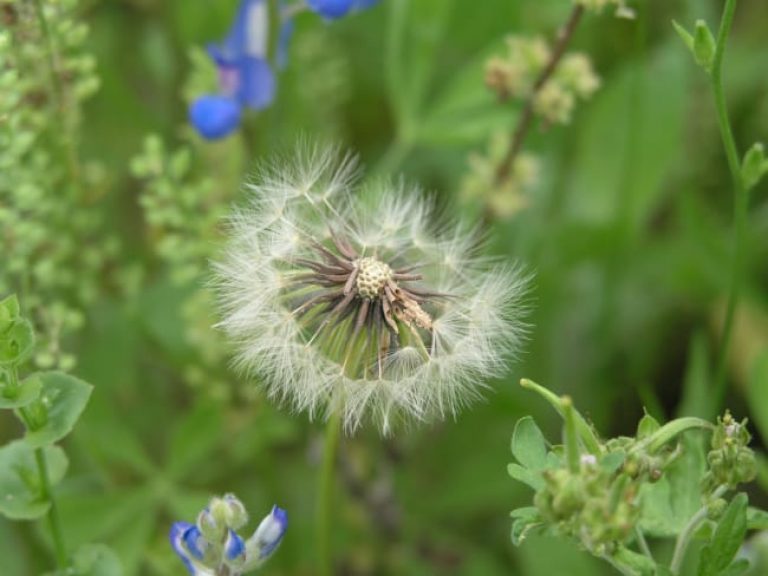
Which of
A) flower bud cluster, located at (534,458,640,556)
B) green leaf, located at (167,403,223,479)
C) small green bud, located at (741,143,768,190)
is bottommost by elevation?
green leaf, located at (167,403,223,479)

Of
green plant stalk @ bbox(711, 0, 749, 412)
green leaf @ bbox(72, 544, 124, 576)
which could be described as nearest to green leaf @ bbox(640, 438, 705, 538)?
green plant stalk @ bbox(711, 0, 749, 412)

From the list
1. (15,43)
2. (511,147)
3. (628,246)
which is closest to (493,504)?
(628,246)

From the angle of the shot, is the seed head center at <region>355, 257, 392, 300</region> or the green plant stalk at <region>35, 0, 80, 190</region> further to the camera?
the green plant stalk at <region>35, 0, 80, 190</region>

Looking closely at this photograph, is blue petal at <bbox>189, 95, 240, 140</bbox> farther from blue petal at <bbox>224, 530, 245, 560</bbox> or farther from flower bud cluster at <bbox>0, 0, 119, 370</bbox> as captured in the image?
blue petal at <bbox>224, 530, 245, 560</bbox>

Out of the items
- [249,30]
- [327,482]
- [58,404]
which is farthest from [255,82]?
[58,404]

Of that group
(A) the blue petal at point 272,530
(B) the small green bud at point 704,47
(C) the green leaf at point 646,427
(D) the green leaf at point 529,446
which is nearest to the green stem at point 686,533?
(C) the green leaf at point 646,427

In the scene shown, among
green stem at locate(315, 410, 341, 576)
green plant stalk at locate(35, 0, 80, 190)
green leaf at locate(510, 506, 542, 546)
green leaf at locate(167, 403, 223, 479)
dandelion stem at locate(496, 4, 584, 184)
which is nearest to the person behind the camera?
green leaf at locate(510, 506, 542, 546)

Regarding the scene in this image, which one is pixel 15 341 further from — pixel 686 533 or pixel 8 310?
pixel 686 533

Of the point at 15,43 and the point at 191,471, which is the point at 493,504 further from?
the point at 15,43
